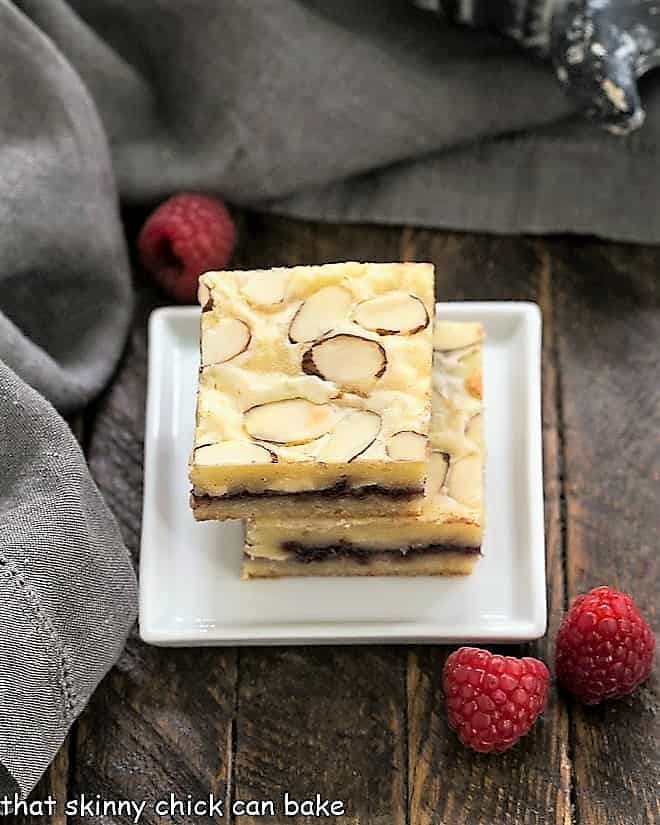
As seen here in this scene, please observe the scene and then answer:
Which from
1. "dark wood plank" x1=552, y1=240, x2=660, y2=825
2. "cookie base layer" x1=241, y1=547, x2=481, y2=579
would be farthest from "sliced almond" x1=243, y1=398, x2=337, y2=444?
"dark wood plank" x1=552, y1=240, x2=660, y2=825

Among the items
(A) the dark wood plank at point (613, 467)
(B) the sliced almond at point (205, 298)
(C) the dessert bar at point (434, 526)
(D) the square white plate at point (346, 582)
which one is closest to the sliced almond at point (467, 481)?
(C) the dessert bar at point (434, 526)

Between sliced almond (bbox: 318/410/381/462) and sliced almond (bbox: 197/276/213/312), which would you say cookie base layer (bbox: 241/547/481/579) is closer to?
sliced almond (bbox: 318/410/381/462)

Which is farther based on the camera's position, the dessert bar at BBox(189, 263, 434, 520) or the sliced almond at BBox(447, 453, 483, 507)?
the sliced almond at BBox(447, 453, 483, 507)

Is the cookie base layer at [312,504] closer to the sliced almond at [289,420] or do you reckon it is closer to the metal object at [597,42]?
the sliced almond at [289,420]

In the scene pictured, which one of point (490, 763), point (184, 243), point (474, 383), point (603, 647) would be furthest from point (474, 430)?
point (184, 243)

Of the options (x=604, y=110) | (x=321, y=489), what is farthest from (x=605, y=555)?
(x=604, y=110)

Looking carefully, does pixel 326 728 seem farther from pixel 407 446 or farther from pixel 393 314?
pixel 393 314

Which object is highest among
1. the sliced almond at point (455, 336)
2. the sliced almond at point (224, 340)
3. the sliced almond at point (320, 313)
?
the sliced almond at point (320, 313)
